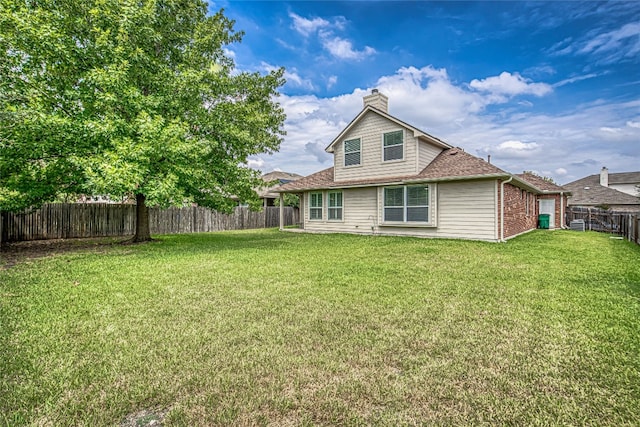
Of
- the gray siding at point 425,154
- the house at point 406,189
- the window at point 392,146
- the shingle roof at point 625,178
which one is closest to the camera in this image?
the house at point 406,189

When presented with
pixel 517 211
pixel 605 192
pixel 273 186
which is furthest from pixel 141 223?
pixel 605 192

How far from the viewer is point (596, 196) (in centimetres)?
3130

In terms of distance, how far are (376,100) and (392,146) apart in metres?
2.61

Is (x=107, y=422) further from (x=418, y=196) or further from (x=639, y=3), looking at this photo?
(x=639, y=3)

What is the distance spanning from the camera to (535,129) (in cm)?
1802

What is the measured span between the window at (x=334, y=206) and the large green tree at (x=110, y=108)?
5756 mm

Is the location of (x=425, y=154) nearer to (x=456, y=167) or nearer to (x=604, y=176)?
(x=456, y=167)

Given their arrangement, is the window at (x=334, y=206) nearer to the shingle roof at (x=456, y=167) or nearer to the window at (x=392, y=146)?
the window at (x=392, y=146)

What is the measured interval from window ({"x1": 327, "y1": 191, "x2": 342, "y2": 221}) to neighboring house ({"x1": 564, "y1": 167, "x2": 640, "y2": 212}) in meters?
20.0

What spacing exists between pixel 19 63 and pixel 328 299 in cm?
1106

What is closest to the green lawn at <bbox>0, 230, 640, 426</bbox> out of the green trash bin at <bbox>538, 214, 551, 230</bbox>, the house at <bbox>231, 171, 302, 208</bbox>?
the green trash bin at <bbox>538, 214, 551, 230</bbox>

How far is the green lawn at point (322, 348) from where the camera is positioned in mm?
2162

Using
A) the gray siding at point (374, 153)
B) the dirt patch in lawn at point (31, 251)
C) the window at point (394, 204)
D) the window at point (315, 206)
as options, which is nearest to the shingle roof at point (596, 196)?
the gray siding at point (374, 153)

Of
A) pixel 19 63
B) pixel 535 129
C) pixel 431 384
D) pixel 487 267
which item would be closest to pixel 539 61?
pixel 535 129
